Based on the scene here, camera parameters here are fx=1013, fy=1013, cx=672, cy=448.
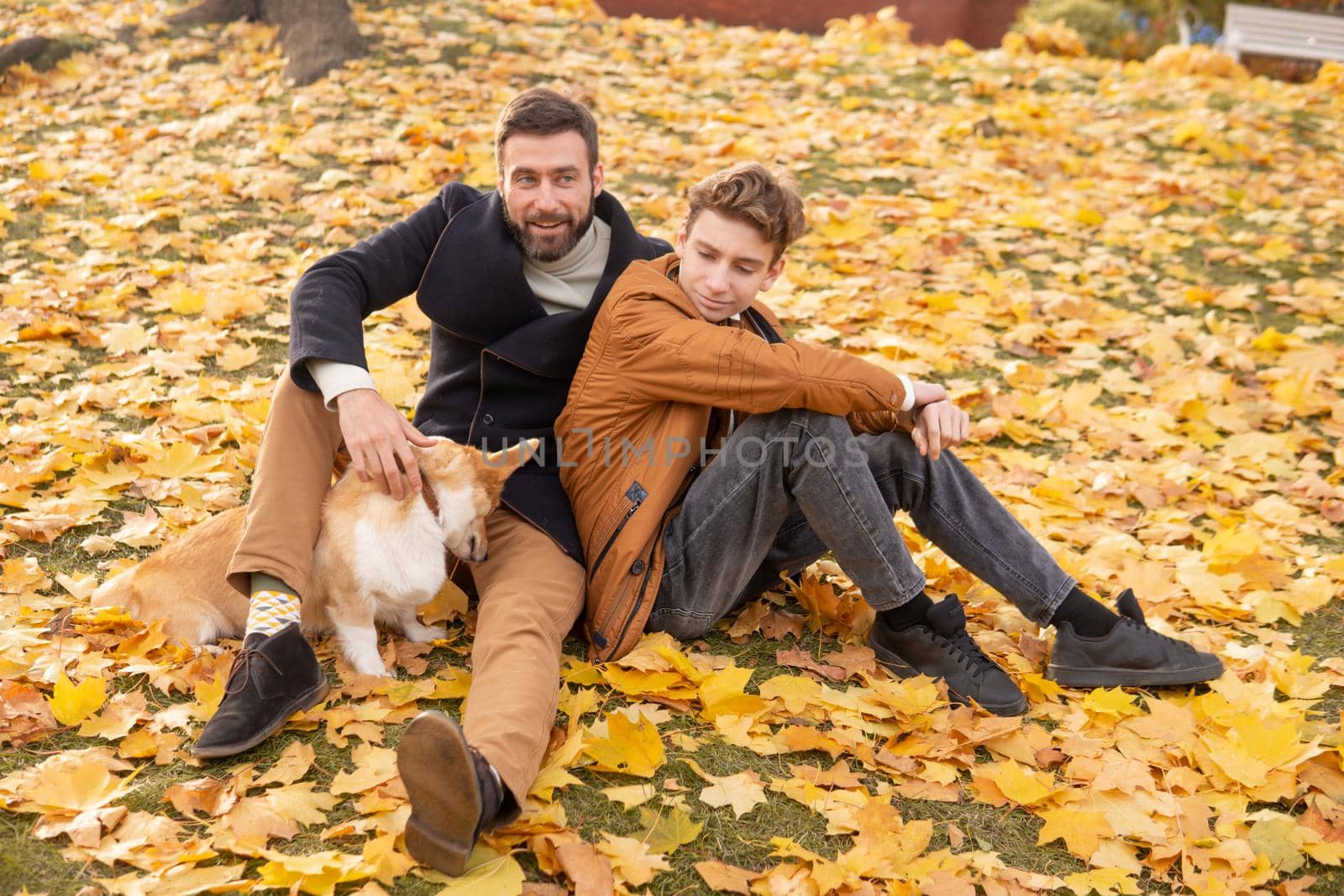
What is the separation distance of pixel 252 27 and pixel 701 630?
24.6 ft

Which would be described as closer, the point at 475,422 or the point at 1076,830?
the point at 1076,830

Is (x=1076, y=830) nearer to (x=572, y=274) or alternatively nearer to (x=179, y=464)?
(x=572, y=274)

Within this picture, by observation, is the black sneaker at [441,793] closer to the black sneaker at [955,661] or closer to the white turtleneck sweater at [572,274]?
the black sneaker at [955,661]

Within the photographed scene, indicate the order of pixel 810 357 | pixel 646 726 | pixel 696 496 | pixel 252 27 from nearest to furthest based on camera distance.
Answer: pixel 646 726, pixel 810 357, pixel 696 496, pixel 252 27

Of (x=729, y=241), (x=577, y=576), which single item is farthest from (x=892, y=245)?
(x=577, y=576)

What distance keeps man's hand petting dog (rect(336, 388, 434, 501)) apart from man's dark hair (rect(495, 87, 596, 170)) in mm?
911

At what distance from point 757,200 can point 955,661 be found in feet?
4.62

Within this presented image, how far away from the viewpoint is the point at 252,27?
27.1 ft

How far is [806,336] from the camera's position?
510cm

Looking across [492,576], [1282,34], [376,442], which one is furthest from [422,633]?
[1282,34]

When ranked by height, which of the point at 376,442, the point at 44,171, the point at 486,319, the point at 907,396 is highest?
the point at 44,171

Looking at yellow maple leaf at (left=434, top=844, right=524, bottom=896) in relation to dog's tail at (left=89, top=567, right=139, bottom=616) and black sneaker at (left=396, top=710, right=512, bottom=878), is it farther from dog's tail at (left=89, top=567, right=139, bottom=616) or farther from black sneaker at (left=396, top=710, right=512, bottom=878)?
dog's tail at (left=89, top=567, right=139, bottom=616)

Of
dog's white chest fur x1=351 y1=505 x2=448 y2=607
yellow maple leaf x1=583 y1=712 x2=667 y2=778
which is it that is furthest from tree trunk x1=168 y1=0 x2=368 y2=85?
yellow maple leaf x1=583 y1=712 x2=667 y2=778

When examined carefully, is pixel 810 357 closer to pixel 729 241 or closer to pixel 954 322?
pixel 729 241
